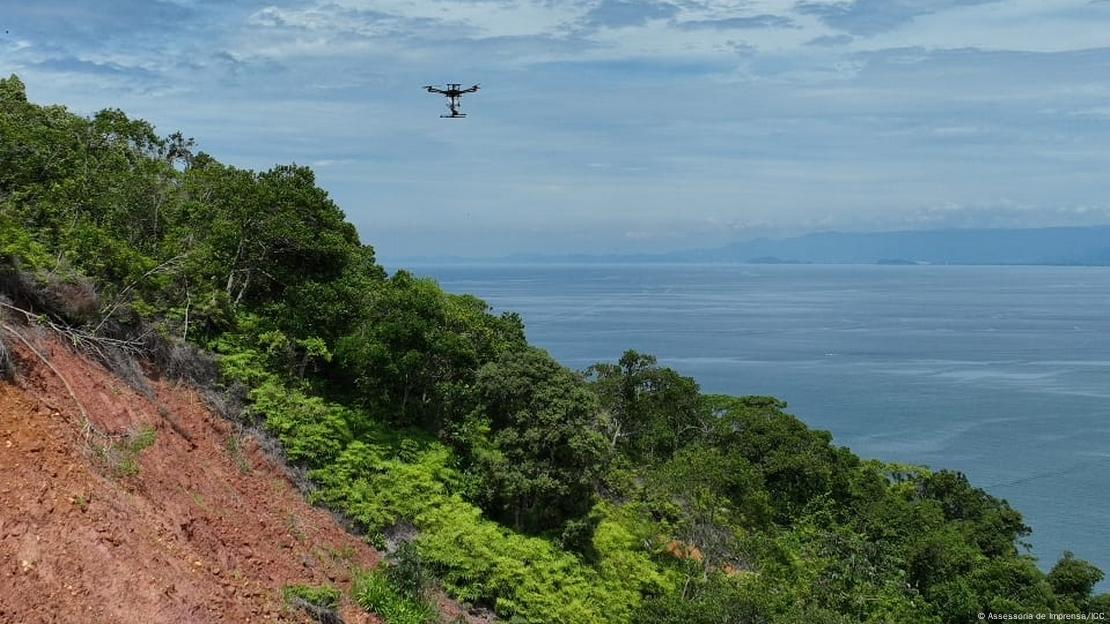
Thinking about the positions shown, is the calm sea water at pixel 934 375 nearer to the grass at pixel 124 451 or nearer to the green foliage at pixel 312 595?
the green foliage at pixel 312 595

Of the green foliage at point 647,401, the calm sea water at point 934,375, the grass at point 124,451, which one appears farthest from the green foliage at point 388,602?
the calm sea water at point 934,375

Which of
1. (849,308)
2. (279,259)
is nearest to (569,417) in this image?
(279,259)

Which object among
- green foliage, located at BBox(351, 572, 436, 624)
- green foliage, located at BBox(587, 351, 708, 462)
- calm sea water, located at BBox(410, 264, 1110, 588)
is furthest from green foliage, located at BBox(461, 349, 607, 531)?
calm sea water, located at BBox(410, 264, 1110, 588)

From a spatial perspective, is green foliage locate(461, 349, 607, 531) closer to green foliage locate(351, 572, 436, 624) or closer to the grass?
green foliage locate(351, 572, 436, 624)

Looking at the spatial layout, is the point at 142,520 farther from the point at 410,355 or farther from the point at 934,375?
the point at 934,375

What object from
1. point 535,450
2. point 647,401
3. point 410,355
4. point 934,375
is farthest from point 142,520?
point 934,375

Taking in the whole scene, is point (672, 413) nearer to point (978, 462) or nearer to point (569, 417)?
point (569, 417)
